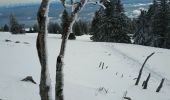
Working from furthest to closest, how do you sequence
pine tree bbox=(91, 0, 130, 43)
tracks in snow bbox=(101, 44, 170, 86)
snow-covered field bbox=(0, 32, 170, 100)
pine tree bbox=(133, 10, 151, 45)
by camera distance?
1. pine tree bbox=(133, 10, 151, 45)
2. pine tree bbox=(91, 0, 130, 43)
3. tracks in snow bbox=(101, 44, 170, 86)
4. snow-covered field bbox=(0, 32, 170, 100)

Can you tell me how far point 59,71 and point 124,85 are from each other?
12548 mm

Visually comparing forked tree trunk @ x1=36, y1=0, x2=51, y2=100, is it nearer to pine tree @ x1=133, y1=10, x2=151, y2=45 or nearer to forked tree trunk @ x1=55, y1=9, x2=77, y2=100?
forked tree trunk @ x1=55, y1=9, x2=77, y2=100

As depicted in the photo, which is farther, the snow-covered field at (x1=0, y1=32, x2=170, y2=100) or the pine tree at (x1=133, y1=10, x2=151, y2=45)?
the pine tree at (x1=133, y1=10, x2=151, y2=45)

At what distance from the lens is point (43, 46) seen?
8.29m

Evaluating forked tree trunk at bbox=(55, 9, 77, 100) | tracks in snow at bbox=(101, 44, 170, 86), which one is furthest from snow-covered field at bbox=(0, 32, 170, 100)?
forked tree trunk at bbox=(55, 9, 77, 100)

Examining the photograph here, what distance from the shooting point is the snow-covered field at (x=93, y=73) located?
1388 centimetres

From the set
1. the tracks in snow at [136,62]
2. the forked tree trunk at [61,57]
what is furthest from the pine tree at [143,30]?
the forked tree trunk at [61,57]

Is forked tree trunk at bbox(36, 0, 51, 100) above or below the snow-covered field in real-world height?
above

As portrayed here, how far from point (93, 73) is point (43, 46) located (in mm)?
15999

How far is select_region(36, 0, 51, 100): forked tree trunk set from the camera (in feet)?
26.4

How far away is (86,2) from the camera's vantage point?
31.3 ft

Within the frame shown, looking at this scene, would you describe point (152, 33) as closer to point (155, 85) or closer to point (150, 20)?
point (150, 20)

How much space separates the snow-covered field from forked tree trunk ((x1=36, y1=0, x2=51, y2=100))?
11.9 ft

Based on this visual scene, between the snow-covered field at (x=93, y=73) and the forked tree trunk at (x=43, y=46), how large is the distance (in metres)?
3.64
